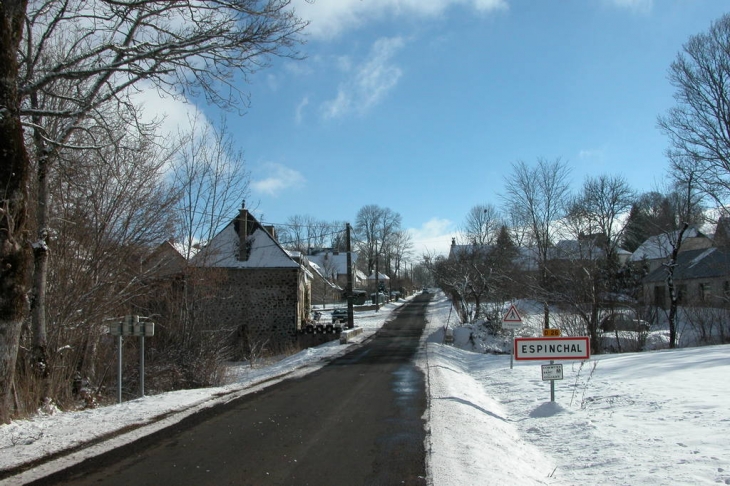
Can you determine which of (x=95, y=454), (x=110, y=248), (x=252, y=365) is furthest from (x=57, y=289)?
(x=252, y=365)

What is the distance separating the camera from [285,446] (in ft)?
20.6

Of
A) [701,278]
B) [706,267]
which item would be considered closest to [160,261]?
[701,278]

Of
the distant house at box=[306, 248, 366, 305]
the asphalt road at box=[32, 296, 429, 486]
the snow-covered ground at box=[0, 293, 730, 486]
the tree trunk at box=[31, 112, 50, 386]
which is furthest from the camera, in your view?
the distant house at box=[306, 248, 366, 305]

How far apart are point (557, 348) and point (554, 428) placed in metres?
1.73

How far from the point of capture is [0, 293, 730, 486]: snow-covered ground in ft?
17.3

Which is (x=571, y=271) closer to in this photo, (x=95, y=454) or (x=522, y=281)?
(x=522, y=281)

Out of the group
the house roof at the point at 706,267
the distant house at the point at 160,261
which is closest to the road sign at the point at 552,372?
the distant house at the point at 160,261

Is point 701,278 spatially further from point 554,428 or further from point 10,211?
point 10,211

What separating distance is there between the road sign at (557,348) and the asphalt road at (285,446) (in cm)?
209

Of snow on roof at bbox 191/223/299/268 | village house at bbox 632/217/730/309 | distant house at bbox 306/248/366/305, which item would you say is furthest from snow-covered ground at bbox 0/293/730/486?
distant house at bbox 306/248/366/305

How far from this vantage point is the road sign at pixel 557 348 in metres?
8.98

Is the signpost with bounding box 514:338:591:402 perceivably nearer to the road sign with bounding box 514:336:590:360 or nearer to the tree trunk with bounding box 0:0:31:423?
the road sign with bounding box 514:336:590:360

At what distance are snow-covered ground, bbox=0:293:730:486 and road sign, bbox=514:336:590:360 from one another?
0.80m

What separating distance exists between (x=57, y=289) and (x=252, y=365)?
11.9m
